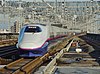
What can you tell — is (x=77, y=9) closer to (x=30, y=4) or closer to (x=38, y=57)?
(x=30, y=4)

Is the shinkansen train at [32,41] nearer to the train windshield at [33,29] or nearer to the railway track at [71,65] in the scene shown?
the train windshield at [33,29]

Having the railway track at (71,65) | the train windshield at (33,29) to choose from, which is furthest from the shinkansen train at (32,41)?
the railway track at (71,65)

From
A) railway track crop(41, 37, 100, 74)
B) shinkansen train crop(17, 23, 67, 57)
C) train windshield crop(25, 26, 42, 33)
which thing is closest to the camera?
railway track crop(41, 37, 100, 74)

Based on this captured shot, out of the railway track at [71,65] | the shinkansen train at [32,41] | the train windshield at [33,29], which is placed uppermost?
the train windshield at [33,29]

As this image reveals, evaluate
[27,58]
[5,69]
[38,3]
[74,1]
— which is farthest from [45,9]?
A: [5,69]

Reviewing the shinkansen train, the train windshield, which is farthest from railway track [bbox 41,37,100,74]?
the train windshield

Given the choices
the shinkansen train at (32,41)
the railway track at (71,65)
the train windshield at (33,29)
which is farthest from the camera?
the train windshield at (33,29)

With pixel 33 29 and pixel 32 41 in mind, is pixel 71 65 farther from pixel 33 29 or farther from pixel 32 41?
pixel 33 29

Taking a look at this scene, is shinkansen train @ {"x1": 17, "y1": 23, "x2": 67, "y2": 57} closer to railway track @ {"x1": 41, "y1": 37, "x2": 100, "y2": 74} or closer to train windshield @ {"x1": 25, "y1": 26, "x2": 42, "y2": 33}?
train windshield @ {"x1": 25, "y1": 26, "x2": 42, "y2": 33}

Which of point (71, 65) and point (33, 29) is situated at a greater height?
point (33, 29)

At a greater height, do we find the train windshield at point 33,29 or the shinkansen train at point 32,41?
the train windshield at point 33,29

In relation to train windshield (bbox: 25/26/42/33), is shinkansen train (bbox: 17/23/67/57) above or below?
below

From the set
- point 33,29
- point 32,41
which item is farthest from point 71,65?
point 33,29
